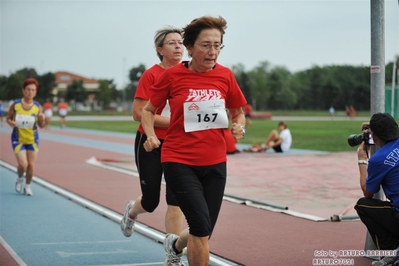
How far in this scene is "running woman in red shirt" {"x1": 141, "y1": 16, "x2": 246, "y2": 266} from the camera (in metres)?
5.36

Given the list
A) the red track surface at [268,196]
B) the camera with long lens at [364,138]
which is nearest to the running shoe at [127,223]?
the red track surface at [268,196]

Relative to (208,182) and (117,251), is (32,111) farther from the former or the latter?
(208,182)

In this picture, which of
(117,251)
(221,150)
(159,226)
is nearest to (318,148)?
(159,226)

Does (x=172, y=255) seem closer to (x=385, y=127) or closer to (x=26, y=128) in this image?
(x=385, y=127)

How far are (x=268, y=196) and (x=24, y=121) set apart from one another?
448 centimetres

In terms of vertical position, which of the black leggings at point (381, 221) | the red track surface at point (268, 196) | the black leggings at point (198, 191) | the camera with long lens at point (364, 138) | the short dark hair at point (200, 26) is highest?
the short dark hair at point (200, 26)

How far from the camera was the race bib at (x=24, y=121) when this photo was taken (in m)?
12.2

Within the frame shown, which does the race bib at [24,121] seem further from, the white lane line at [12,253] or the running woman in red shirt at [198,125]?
the running woman in red shirt at [198,125]

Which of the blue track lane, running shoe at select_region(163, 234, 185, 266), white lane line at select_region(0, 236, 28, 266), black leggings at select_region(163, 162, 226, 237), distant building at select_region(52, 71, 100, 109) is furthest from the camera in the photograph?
distant building at select_region(52, 71, 100, 109)

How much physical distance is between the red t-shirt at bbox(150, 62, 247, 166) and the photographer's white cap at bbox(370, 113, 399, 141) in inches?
54.1

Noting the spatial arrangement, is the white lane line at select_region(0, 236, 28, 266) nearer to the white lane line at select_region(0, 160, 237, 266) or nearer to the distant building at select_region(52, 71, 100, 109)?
the white lane line at select_region(0, 160, 237, 266)

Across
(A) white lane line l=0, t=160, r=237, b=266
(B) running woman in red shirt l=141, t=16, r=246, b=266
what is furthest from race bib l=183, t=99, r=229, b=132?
(A) white lane line l=0, t=160, r=237, b=266

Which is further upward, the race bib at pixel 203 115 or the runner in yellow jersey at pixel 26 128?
the race bib at pixel 203 115

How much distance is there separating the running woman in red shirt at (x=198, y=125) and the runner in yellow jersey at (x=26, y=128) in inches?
277
